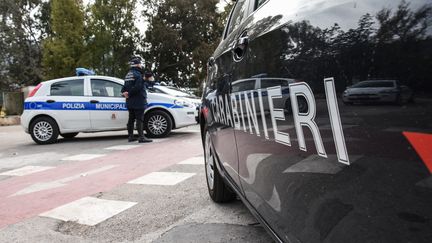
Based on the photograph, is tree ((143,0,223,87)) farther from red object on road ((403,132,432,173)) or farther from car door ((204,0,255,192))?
red object on road ((403,132,432,173))

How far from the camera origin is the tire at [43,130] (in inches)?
344

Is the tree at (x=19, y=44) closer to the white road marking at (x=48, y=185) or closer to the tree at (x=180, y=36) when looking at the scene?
the tree at (x=180, y=36)

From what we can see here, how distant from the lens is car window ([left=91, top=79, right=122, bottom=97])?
8750 millimetres

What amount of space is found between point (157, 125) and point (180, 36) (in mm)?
15397

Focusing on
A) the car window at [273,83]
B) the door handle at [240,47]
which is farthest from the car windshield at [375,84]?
the door handle at [240,47]

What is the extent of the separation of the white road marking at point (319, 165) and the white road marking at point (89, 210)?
2321mm

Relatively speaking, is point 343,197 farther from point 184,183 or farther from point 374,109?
point 184,183

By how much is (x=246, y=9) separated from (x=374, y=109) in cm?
167

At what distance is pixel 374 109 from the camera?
1017mm

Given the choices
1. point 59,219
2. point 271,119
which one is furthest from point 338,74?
point 59,219

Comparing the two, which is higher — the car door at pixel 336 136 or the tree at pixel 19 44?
the tree at pixel 19 44

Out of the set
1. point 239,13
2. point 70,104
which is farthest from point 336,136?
point 70,104

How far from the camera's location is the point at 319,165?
119 centimetres

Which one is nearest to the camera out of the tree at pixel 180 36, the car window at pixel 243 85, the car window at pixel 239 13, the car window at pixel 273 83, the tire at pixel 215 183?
the car window at pixel 273 83
